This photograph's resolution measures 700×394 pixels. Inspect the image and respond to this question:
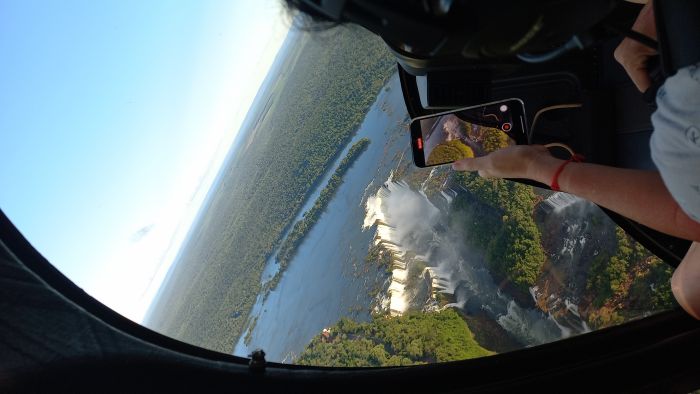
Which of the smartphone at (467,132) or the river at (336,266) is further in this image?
the river at (336,266)

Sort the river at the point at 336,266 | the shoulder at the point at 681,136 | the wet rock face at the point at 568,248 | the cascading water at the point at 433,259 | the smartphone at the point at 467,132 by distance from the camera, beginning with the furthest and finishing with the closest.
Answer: the river at the point at 336,266, the cascading water at the point at 433,259, the wet rock face at the point at 568,248, the smartphone at the point at 467,132, the shoulder at the point at 681,136

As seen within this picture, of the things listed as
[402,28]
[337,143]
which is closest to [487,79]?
[402,28]

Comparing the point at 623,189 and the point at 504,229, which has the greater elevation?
the point at 623,189

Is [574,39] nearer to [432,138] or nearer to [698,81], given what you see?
[698,81]

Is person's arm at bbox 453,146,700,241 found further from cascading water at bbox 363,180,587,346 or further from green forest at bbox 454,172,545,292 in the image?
cascading water at bbox 363,180,587,346

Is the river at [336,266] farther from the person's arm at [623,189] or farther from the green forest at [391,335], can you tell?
the person's arm at [623,189]

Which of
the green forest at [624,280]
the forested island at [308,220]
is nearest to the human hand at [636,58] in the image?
the green forest at [624,280]

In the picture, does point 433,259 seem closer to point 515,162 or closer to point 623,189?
point 515,162

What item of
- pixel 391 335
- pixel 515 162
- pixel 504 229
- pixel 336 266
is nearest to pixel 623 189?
pixel 515 162
